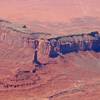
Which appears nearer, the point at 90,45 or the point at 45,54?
the point at 45,54

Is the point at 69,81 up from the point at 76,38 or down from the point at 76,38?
down

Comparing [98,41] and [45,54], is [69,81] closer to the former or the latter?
[45,54]

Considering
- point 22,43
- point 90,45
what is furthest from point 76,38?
point 22,43

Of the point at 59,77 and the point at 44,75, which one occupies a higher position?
the point at 44,75

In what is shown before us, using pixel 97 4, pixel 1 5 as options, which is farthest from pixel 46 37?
pixel 97 4

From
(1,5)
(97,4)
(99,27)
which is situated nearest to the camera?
(99,27)

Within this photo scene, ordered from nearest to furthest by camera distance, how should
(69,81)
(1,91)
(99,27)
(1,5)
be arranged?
(1,91) < (69,81) < (99,27) < (1,5)

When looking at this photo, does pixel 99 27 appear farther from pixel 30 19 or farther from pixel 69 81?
pixel 69 81

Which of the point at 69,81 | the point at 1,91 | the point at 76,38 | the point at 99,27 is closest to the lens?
the point at 1,91

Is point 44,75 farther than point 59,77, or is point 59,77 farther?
point 59,77
